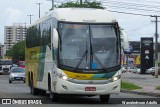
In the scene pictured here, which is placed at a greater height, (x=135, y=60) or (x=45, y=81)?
(x=45, y=81)

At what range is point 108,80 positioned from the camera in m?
20.5

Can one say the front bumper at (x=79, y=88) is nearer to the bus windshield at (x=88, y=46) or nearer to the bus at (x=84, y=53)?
the bus at (x=84, y=53)

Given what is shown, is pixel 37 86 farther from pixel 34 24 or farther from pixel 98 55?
pixel 98 55

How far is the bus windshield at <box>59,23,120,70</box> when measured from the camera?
20.6 metres

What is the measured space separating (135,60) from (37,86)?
135228mm

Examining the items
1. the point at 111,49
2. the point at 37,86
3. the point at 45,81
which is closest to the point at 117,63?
the point at 111,49

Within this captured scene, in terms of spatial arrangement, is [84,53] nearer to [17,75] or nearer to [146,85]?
[146,85]

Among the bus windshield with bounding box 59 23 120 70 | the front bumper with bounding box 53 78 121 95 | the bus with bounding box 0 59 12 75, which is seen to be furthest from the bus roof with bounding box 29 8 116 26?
the bus with bounding box 0 59 12 75

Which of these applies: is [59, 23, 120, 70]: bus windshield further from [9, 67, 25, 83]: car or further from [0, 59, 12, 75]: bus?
[0, 59, 12, 75]: bus

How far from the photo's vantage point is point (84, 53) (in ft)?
67.7

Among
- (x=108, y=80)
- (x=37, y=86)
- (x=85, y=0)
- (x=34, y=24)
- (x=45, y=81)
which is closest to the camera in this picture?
(x=108, y=80)

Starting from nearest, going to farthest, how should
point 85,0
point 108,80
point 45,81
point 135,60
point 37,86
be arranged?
point 108,80, point 45,81, point 37,86, point 85,0, point 135,60

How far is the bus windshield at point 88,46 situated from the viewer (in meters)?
20.6

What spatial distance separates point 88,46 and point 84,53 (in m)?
0.34
